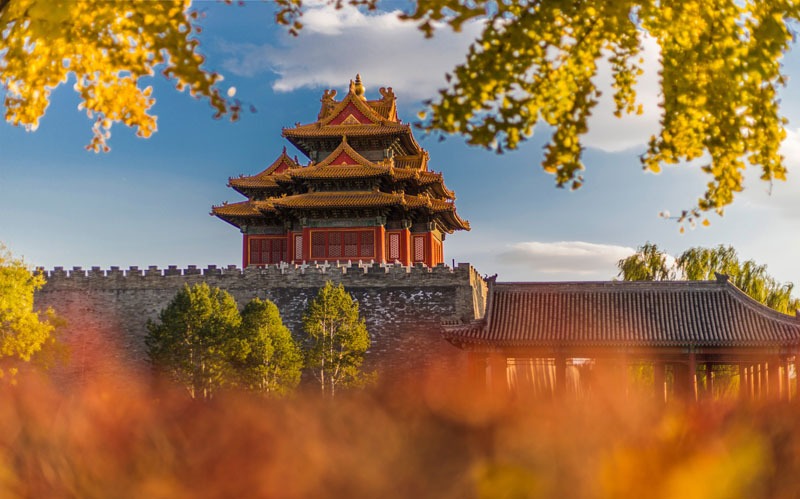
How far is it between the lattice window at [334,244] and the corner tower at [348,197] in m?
0.03

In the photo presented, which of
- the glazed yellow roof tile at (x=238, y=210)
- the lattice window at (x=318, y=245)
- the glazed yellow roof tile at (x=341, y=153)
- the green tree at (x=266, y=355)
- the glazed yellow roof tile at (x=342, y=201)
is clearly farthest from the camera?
the glazed yellow roof tile at (x=238, y=210)

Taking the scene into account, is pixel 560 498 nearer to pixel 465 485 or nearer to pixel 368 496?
pixel 465 485

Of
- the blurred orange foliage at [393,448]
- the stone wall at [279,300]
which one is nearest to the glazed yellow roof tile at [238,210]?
the stone wall at [279,300]

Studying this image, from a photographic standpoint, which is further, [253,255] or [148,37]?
[253,255]

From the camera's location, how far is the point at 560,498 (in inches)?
130

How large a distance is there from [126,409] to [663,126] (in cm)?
358

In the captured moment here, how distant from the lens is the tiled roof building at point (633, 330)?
2005 cm

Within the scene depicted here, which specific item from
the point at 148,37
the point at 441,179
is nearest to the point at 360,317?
the point at 441,179

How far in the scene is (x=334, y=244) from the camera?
90.2 feet

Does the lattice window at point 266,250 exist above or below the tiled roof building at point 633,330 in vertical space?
above

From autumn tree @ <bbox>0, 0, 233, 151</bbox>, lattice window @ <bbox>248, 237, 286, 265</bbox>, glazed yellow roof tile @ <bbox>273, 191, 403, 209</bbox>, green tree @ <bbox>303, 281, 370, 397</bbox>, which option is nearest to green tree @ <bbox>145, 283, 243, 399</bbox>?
green tree @ <bbox>303, 281, 370, 397</bbox>

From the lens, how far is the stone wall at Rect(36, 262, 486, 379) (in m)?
24.9

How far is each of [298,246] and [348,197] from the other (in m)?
2.44

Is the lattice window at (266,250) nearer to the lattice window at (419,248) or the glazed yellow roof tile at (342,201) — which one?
the glazed yellow roof tile at (342,201)
